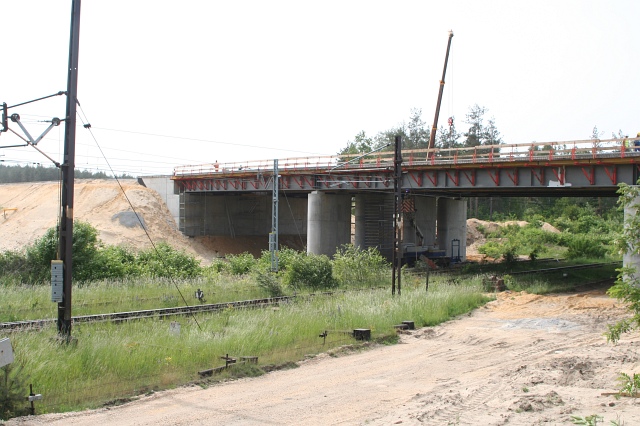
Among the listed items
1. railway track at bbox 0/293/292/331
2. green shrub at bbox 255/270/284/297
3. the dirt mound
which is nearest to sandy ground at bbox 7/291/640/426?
railway track at bbox 0/293/292/331

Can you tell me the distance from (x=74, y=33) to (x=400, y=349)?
1117cm

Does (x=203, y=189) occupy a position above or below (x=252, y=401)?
above

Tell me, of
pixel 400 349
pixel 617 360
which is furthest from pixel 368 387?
pixel 617 360

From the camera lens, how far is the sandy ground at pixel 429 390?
980 centimetres

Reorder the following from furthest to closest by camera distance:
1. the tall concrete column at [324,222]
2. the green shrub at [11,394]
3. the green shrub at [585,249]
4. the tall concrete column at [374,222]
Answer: the green shrub at [585,249] < the tall concrete column at [374,222] < the tall concrete column at [324,222] < the green shrub at [11,394]

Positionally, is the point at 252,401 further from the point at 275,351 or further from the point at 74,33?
the point at 74,33

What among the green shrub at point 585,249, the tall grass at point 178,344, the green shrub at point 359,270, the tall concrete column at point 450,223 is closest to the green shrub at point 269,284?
the tall grass at point 178,344

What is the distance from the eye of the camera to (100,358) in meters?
12.4

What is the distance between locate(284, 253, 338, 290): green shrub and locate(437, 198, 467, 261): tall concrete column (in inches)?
945

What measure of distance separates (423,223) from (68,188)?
4087 cm

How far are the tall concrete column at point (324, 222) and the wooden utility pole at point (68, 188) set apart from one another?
33.8 meters

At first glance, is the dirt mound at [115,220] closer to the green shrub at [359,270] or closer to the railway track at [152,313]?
the green shrub at [359,270]

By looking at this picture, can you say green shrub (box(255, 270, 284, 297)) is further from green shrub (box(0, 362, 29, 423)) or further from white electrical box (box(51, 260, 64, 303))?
green shrub (box(0, 362, 29, 423))

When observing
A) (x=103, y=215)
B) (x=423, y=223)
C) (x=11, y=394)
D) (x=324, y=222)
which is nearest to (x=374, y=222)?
(x=423, y=223)
